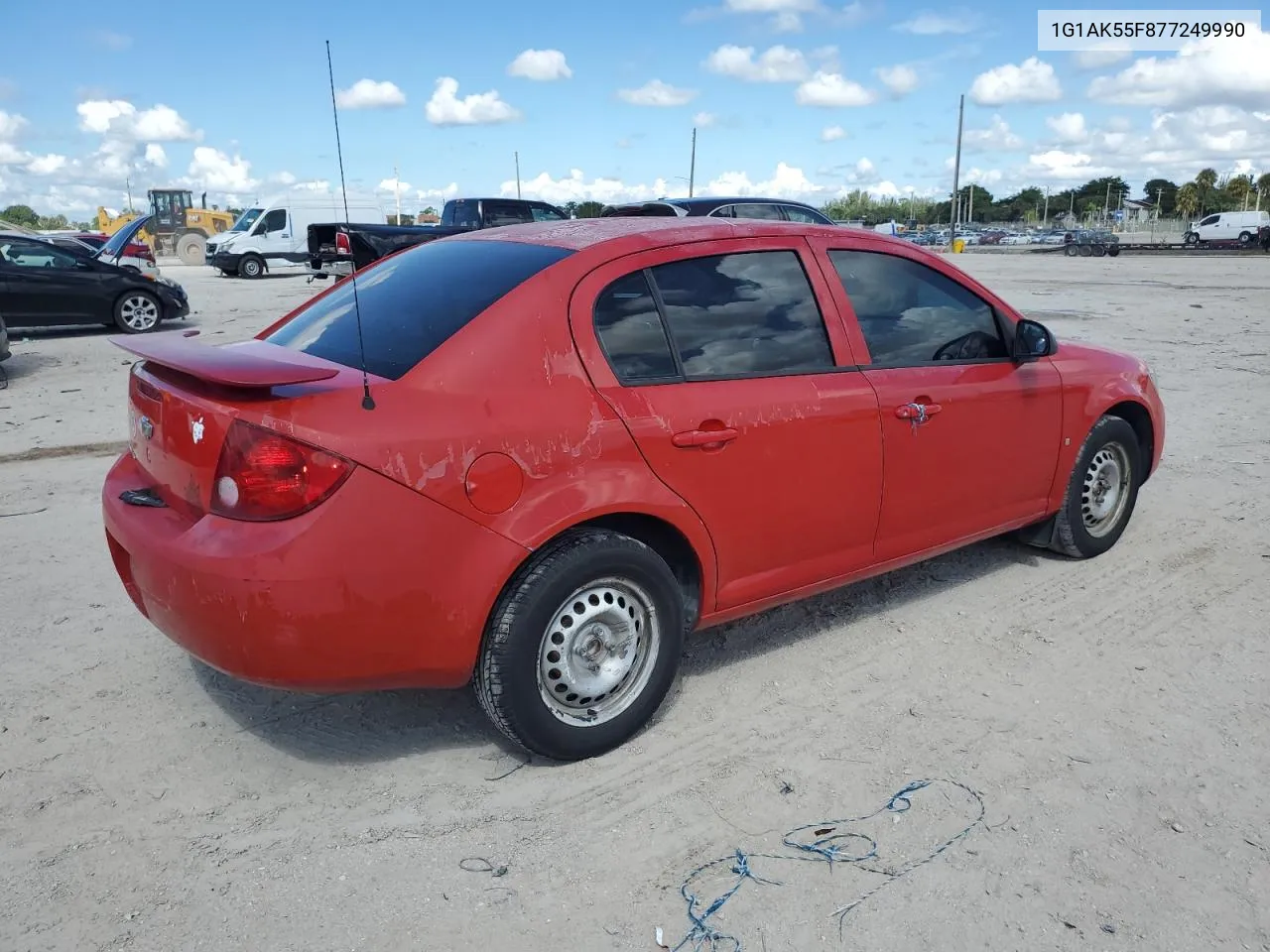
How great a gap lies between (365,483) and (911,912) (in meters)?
1.77

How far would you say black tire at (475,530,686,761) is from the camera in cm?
285

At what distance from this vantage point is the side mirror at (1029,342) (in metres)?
4.21

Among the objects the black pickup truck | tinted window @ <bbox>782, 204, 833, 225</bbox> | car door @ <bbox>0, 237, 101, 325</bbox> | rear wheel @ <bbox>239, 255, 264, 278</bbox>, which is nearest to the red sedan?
the black pickup truck

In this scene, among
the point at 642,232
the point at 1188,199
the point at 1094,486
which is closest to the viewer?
the point at 642,232

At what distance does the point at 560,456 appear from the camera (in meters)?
2.88

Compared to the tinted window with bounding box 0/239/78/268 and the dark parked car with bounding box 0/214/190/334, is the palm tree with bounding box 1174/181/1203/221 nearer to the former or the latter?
the dark parked car with bounding box 0/214/190/334

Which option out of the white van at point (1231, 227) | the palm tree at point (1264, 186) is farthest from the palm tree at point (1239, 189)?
the white van at point (1231, 227)

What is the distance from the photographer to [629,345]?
10.3 ft

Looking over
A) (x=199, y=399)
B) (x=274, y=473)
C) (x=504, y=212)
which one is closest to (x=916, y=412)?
(x=274, y=473)

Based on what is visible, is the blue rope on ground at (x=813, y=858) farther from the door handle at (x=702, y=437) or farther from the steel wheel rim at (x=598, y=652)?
the door handle at (x=702, y=437)

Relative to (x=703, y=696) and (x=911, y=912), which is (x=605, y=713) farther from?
(x=911, y=912)

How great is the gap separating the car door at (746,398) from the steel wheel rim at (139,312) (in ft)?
42.6

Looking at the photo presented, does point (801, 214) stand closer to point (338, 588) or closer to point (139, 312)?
point (139, 312)

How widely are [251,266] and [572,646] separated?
93.5 ft
